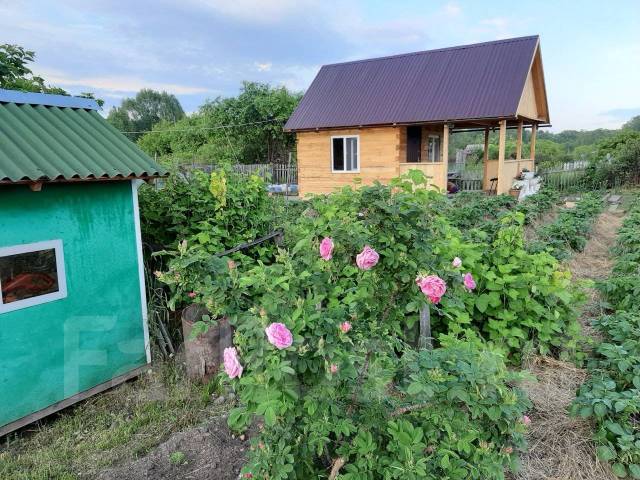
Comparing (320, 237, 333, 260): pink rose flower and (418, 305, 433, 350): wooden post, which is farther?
(418, 305, 433, 350): wooden post

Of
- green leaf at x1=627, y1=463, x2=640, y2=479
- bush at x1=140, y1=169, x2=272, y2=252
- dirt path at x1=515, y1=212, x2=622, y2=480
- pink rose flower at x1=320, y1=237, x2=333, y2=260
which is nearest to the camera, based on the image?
pink rose flower at x1=320, y1=237, x2=333, y2=260

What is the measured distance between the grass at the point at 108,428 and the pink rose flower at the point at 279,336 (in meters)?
2.43

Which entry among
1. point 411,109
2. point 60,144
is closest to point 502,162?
point 411,109

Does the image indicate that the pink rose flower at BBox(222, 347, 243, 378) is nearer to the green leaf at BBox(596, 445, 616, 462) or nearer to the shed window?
the green leaf at BBox(596, 445, 616, 462)

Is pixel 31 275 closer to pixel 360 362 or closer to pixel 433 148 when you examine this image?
pixel 360 362

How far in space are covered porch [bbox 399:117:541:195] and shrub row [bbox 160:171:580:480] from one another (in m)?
10.7

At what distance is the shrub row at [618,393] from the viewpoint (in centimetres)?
243

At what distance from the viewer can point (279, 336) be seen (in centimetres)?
140

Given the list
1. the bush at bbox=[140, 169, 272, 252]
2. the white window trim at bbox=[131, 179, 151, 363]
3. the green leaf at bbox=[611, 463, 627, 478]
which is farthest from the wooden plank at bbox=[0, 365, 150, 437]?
the green leaf at bbox=[611, 463, 627, 478]

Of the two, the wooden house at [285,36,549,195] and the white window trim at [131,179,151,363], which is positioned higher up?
the wooden house at [285,36,549,195]

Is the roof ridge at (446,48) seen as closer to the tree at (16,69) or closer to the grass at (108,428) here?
the tree at (16,69)

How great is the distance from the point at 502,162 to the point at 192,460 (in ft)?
39.0

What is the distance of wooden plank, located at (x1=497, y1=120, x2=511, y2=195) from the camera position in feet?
38.8

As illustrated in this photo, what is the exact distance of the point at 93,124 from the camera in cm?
431
